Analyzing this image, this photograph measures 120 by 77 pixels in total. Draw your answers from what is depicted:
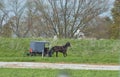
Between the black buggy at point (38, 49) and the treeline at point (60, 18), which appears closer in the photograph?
the black buggy at point (38, 49)

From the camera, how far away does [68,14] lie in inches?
2726

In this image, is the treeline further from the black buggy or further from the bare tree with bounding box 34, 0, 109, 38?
the black buggy

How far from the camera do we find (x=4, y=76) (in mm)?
12555

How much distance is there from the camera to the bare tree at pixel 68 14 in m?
68.8

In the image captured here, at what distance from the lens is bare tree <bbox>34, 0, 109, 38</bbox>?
68.8 metres

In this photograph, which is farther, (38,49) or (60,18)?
(60,18)

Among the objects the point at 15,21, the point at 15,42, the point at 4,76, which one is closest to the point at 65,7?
the point at 15,21

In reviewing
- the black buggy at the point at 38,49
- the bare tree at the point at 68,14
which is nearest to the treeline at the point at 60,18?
the bare tree at the point at 68,14

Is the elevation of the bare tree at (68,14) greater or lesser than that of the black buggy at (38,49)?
greater

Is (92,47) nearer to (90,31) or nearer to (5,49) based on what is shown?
(5,49)

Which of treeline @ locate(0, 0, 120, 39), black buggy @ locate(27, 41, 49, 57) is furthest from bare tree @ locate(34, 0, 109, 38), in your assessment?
Answer: black buggy @ locate(27, 41, 49, 57)

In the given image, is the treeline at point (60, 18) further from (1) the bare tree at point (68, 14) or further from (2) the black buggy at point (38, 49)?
(2) the black buggy at point (38, 49)

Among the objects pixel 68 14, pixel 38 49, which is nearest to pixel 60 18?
pixel 68 14

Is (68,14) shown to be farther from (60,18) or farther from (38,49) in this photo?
(38,49)
